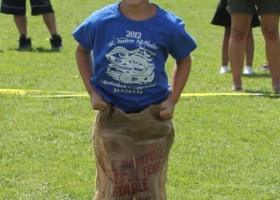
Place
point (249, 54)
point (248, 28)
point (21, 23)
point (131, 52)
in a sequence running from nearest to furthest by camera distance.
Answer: point (131, 52) → point (248, 28) → point (249, 54) → point (21, 23)

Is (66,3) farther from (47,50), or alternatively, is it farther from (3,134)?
(3,134)

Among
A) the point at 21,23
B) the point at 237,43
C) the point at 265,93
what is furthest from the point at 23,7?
the point at 265,93

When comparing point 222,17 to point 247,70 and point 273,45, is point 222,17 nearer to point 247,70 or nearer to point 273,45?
point 247,70

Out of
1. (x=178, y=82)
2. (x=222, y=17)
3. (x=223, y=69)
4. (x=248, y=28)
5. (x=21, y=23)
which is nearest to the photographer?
(x=178, y=82)

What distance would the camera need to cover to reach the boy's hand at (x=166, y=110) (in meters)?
4.07

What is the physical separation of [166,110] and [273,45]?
15.4ft

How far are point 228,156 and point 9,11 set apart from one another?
671cm

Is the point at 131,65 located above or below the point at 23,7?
above

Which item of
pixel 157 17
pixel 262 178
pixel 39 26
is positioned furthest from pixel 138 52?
pixel 39 26

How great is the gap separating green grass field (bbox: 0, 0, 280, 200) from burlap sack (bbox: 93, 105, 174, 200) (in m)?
1.04

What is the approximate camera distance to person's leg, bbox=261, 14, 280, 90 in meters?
8.38

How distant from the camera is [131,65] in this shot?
402 cm

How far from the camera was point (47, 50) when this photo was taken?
1177cm

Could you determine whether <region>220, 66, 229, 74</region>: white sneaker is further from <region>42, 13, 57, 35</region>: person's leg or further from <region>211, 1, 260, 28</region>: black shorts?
<region>42, 13, 57, 35</region>: person's leg
